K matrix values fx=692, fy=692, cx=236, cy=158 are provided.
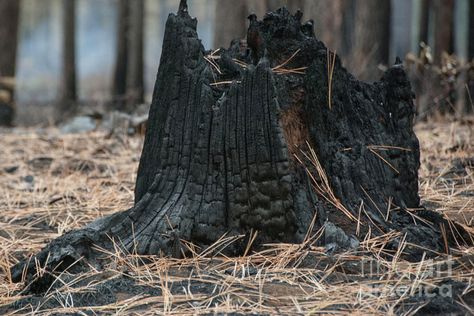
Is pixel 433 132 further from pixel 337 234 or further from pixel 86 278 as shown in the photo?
pixel 86 278

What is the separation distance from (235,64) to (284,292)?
1.19m

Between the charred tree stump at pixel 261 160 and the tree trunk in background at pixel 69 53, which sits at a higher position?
the tree trunk in background at pixel 69 53

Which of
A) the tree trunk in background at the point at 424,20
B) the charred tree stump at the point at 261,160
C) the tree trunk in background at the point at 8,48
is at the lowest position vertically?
the charred tree stump at the point at 261,160

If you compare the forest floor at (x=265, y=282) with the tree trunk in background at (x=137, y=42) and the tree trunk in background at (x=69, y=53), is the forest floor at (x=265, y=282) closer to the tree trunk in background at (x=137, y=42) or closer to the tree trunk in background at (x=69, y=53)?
the tree trunk in background at (x=69, y=53)

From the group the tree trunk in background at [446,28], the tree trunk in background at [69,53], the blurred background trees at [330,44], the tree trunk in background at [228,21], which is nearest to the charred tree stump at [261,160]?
the blurred background trees at [330,44]

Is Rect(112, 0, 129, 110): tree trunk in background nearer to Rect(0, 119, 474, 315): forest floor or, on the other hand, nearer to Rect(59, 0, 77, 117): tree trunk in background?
Rect(59, 0, 77, 117): tree trunk in background

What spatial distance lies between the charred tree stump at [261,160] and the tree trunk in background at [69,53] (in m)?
12.9

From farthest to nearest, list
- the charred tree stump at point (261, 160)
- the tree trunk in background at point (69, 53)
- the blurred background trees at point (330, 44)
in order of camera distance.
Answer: the tree trunk in background at point (69, 53)
the blurred background trees at point (330, 44)
the charred tree stump at point (261, 160)

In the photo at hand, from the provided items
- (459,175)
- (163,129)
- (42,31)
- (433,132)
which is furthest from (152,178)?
(42,31)

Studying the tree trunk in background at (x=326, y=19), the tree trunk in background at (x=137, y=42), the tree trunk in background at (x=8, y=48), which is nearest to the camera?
the tree trunk in background at (x=326, y=19)

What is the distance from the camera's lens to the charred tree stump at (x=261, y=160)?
2.97 meters

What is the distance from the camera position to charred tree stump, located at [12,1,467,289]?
297cm

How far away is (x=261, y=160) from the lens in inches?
117

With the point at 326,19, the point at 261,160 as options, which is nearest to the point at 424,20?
the point at 326,19
